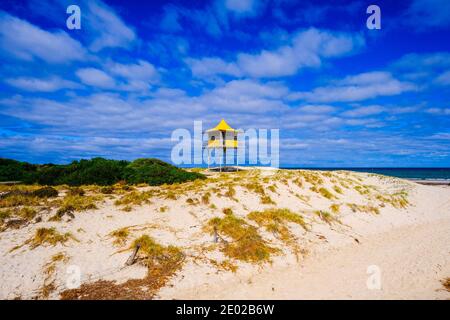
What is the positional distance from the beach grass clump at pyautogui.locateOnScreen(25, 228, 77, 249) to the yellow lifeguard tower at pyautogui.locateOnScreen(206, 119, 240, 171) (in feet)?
76.2

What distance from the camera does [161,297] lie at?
756 cm

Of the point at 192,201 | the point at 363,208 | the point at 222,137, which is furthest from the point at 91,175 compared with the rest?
the point at 363,208

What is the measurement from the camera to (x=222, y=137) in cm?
3244

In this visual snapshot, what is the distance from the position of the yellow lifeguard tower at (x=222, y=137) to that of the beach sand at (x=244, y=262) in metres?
15.6

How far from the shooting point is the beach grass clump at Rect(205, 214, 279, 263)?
9.98m

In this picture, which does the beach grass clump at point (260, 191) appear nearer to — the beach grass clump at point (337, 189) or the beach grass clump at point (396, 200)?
the beach grass clump at point (337, 189)

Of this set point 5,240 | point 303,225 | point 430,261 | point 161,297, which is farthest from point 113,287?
point 430,261

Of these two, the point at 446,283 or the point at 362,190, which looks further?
the point at 362,190

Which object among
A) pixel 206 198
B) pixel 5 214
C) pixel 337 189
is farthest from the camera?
pixel 337 189

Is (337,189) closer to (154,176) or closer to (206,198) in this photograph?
(206,198)

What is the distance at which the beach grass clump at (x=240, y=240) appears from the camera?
9984 millimetres

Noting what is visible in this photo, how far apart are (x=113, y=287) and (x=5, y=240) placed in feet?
15.1

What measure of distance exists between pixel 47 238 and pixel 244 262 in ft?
22.4
